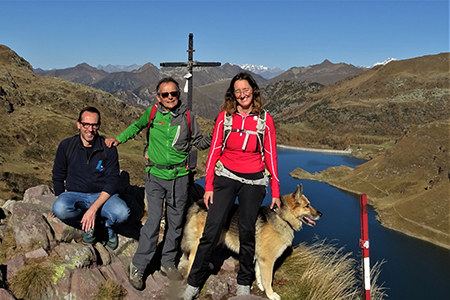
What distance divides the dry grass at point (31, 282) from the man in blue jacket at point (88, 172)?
84cm

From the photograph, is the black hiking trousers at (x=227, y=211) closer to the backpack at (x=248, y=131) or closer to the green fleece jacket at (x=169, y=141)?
the backpack at (x=248, y=131)

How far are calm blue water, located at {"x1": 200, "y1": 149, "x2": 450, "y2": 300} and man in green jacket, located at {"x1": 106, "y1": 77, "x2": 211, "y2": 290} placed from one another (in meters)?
12.8

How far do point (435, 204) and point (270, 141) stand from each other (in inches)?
1391

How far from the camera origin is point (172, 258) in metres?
5.59

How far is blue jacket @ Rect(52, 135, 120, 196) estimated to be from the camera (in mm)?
5176

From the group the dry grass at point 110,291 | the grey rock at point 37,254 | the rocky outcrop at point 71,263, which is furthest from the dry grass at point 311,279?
the grey rock at point 37,254

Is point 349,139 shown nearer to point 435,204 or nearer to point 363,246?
point 435,204

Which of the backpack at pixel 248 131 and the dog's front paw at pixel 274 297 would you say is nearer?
the backpack at pixel 248 131

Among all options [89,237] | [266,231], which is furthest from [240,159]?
[89,237]

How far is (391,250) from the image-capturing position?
29.3 meters

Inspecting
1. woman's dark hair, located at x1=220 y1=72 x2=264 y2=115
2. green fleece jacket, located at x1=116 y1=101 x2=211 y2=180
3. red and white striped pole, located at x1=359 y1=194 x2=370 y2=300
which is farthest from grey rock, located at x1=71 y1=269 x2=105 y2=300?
red and white striped pole, located at x1=359 y1=194 x2=370 y2=300

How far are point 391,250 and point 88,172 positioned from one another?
3247 centimetres

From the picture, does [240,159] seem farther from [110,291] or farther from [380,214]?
[380,214]

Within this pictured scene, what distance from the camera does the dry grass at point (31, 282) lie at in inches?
179
